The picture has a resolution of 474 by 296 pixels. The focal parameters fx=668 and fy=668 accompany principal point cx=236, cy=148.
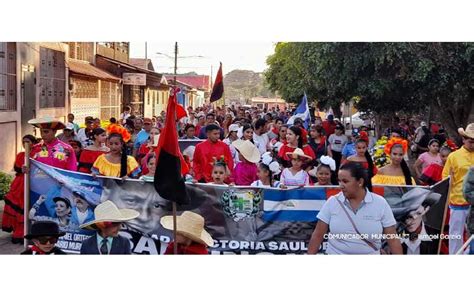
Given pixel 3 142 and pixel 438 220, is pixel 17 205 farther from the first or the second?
pixel 438 220

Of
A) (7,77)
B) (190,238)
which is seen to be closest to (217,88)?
(7,77)

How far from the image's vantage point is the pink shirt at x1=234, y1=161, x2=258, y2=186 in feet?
29.3

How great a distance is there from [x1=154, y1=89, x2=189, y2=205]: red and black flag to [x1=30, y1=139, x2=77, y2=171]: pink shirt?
2.58 m

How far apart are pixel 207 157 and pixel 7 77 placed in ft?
18.0

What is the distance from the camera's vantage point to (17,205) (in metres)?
8.54

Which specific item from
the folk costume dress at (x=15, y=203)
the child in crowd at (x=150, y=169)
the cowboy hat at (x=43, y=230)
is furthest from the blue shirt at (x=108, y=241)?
the folk costume dress at (x=15, y=203)

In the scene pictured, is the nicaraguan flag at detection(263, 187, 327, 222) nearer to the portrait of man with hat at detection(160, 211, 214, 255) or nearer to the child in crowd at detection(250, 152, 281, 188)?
the child in crowd at detection(250, 152, 281, 188)

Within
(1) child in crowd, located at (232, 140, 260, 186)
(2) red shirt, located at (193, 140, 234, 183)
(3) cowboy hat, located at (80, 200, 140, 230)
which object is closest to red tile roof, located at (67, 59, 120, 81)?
(2) red shirt, located at (193, 140, 234, 183)

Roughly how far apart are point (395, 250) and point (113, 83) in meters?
15.4

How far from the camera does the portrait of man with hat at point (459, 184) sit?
7695 mm

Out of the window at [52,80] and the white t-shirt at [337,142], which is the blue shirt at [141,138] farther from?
the white t-shirt at [337,142]

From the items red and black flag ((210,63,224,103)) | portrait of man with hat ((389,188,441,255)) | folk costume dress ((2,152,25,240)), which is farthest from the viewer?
red and black flag ((210,63,224,103))

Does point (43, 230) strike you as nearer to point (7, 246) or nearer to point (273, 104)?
point (7, 246)

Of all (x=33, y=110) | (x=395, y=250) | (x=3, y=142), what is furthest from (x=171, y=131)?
(x=33, y=110)
